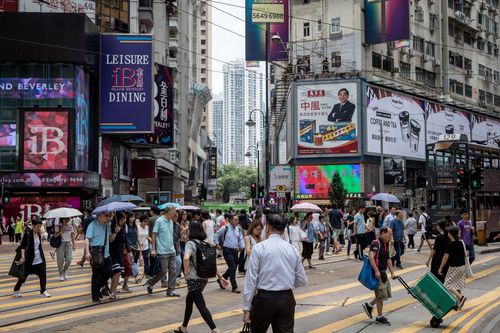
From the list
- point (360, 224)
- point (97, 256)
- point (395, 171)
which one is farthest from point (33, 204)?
point (97, 256)

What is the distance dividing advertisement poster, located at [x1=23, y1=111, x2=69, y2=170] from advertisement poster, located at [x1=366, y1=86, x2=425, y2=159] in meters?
27.0

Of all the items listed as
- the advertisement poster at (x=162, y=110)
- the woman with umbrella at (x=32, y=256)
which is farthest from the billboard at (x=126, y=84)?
the woman with umbrella at (x=32, y=256)

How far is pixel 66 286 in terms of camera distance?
48.5 feet

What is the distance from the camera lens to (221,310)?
11.1 metres

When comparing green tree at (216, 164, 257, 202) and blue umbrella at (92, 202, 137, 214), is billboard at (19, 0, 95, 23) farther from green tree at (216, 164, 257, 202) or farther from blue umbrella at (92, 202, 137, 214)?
green tree at (216, 164, 257, 202)

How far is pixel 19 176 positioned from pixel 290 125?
2640cm

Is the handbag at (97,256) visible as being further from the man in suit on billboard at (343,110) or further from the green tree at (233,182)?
the green tree at (233,182)

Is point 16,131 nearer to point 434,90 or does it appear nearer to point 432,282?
point 432,282

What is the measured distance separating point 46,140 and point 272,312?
38629 millimetres

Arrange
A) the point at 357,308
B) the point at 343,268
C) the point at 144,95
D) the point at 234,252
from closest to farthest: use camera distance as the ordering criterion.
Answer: the point at 357,308, the point at 234,252, the point at 343,268, the point at 144,95

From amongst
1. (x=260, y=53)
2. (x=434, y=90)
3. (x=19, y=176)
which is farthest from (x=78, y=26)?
(x=434, y=90)

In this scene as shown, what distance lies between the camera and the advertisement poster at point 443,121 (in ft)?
211

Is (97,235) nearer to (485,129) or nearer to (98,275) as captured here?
(98,275)

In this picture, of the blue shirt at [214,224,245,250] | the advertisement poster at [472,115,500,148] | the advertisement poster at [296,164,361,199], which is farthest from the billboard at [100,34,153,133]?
the advertisement poster at [472,115,500,148]
